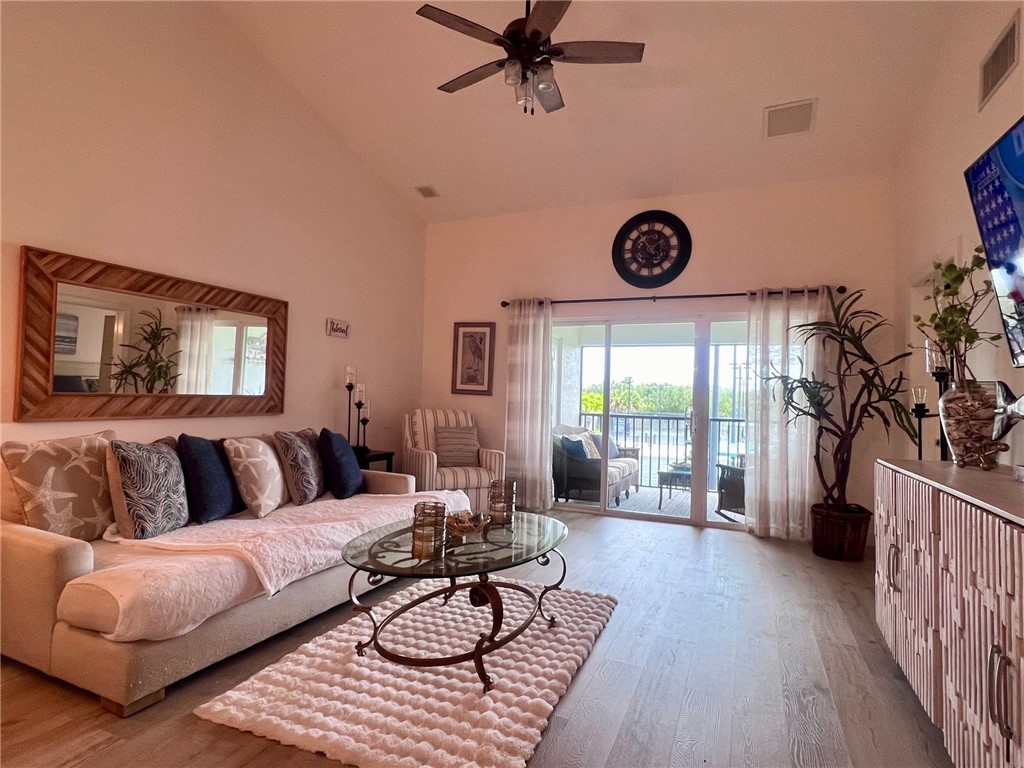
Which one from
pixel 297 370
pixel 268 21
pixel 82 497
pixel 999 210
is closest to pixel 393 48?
pixel 268 21

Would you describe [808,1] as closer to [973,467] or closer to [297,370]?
[973,467]

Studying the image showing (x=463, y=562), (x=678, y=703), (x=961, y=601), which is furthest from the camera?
(x=463, y=562)

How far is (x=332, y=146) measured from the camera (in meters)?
4.30

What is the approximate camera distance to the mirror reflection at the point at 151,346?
264 centimetres

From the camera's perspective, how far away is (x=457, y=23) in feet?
7.53

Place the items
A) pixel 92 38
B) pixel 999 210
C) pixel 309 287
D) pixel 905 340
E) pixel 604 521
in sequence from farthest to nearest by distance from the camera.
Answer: pixel 604 521
pixel 309 287
pixel 905 340
pixel 92 38
pixel 999 210

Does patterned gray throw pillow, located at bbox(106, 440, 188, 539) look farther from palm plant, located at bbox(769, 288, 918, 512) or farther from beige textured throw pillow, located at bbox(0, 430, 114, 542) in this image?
palm plant, located at bbox(769, 288, 918, 512)

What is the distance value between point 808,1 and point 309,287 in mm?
3806

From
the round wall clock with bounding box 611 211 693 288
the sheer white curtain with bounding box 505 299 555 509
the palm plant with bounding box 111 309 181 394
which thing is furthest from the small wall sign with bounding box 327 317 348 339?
the round wall clock with bounding box 611 211 693 288

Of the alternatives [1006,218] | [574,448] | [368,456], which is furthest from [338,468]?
[1006,218]

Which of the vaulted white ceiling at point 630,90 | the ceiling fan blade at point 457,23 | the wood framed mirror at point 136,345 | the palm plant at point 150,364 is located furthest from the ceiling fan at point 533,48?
the palm plant at point 150,364

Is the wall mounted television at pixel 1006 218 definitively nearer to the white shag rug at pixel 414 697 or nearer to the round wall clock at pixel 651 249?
the white shag rug at pixel 414 697

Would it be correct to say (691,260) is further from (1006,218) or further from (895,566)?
(895,566)

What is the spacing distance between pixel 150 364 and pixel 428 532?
2147 millimetres
